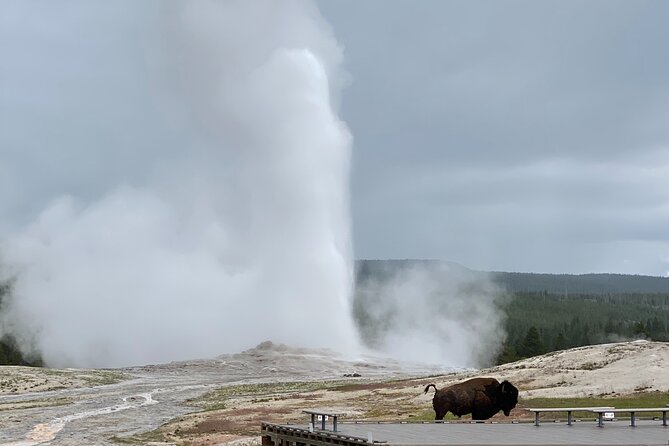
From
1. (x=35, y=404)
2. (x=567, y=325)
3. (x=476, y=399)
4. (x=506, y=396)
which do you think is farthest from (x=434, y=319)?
(x=476, y=399)

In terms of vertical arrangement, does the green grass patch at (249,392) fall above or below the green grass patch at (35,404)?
above

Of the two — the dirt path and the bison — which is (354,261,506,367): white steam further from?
the bison

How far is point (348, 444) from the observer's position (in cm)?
1845

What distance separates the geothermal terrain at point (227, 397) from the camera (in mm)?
35000

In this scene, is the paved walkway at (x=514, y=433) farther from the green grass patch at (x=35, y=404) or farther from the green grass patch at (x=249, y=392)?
the green grass patch at (x=35, y=404)

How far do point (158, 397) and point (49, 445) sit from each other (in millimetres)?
28234

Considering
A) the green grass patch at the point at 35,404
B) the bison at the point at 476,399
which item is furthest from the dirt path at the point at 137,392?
the bison at the point at 476,399

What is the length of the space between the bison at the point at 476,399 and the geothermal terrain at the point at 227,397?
426cm

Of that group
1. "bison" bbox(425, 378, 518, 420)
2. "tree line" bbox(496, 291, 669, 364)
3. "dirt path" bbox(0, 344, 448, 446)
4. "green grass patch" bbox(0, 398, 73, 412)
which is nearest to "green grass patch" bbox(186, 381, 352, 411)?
"dirt path" bbox(0, 344, 448, 446)

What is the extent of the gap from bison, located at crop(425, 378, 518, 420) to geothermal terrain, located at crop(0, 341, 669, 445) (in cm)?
426

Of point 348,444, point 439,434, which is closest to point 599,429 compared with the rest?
point 439,434

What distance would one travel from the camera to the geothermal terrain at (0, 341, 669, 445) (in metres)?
35.0

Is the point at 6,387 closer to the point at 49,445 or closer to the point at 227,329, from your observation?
the point at 49,445

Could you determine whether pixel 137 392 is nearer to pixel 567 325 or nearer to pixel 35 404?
pixel 35 404
